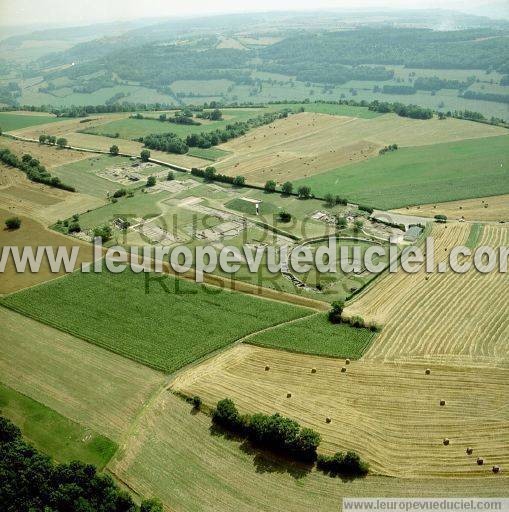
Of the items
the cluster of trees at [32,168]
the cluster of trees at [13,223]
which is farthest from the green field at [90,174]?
the cluster of trees at [13,223]

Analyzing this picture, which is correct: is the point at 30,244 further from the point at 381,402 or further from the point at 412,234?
the point at 381,402

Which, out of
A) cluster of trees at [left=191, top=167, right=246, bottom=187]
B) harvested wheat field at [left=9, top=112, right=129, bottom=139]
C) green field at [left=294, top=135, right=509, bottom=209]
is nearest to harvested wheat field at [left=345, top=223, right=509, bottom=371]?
green field at [left=294, top=135, right=509, bottom=209]

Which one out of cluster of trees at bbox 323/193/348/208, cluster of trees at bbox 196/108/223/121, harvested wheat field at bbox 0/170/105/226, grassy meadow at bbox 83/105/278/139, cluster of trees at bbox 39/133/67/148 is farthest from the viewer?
cluster of trees at bbox 196/108/223/121

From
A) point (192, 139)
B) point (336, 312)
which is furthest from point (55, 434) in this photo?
point (192, 139)

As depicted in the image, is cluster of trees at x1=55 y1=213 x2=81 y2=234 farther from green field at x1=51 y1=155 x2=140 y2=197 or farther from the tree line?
the tree line

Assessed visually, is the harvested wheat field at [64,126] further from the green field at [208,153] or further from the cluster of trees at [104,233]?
the cluster of trees at [104,233]

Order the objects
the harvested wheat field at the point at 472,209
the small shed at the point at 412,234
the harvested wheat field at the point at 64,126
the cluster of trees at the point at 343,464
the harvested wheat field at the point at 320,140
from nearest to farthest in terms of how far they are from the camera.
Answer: the cluster of trees at the point at 343,464
the small shed at the point at 412,234
the harvested wheat field at the point at 472,209
the harvested wheat field at the point at 320,140
the harvested wheat field at the point at 64,126
